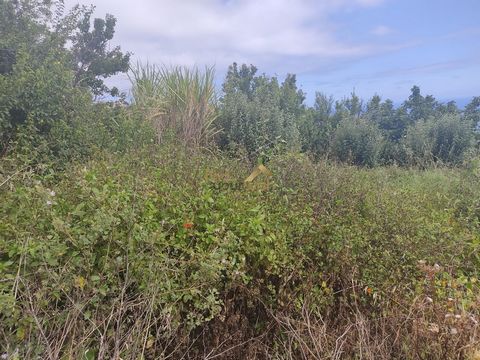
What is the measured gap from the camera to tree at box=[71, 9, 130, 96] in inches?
309

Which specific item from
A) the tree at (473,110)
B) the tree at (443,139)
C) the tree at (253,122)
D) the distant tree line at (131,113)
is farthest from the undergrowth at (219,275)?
the tree at (473,110)

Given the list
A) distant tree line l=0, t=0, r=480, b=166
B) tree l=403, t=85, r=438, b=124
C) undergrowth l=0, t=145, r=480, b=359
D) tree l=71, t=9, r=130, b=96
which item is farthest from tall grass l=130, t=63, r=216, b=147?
tree l=403, t=85, r=438, b=124

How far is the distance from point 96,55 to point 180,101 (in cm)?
332

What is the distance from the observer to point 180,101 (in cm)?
621

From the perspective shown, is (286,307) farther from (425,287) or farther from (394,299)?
(425,287)

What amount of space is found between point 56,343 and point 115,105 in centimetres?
494

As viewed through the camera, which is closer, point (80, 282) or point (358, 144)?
point (80, 282)

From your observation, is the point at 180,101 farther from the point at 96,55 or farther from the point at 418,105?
the point at 418,105

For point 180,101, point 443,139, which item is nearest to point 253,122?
point 180,101

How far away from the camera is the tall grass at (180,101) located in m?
5.88

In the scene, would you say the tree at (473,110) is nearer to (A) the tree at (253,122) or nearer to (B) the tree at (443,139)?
(B) the tree at (443,139)

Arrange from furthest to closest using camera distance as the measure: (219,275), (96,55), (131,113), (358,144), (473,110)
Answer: (473,110)
(96,55)
(358,144)
(131,113)
(219,275)

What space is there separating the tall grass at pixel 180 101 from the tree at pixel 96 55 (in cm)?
160

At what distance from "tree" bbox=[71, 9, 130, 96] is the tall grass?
1601 millimetres
